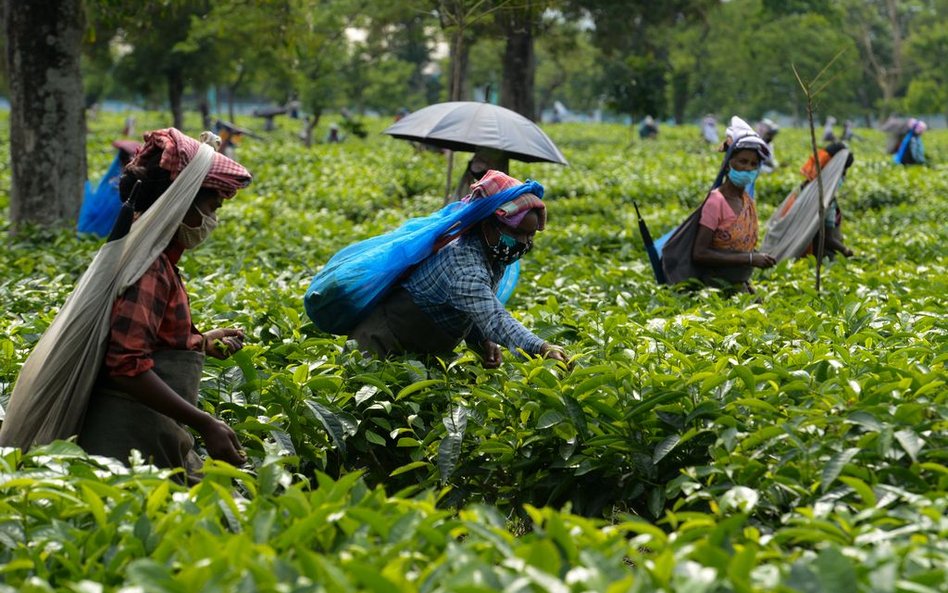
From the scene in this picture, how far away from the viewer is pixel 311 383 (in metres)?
3.99

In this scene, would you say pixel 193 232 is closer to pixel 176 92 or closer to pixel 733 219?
pixel 733 219

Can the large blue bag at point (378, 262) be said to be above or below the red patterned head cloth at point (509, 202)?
below

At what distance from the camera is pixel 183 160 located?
3305 mm

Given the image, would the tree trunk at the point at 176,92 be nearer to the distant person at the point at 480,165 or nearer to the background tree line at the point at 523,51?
the background tree line at the point at 523,51

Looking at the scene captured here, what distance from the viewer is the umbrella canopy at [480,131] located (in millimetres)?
7555

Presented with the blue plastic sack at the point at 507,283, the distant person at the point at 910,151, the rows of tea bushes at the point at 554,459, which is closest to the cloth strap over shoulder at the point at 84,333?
the rows of tea bushes at the point at 554,459

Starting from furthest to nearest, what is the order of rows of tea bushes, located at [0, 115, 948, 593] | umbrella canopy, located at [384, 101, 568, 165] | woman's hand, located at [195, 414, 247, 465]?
umbrella canopy, located at [384, 101, 568, 165], woman's hand, located at [195, 414, 247, 465], rows of tea bushes, located at [0, 115, 948, 593]

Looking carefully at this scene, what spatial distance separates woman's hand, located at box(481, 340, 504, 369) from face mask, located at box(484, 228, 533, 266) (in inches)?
13.6

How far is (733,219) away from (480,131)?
191 centimetres

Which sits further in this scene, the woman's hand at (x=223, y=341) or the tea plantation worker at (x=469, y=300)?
the tea plantation worker at (x=469, y=300)

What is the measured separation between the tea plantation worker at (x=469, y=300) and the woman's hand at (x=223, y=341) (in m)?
0.81

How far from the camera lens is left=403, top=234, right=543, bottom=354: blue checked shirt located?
4059 millimetres

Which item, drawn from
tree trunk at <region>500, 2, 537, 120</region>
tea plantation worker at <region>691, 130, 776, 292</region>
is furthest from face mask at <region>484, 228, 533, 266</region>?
tree trunk at <region>500, 2, 537, 120</region>

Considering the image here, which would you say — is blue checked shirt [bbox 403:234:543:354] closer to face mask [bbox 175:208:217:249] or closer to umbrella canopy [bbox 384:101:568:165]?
face mask [bbox 175:208:217:249]
